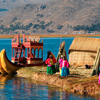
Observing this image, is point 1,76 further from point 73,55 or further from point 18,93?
point 18,93

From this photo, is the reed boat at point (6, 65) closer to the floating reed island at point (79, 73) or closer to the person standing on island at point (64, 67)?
the floating reed island at point (79, 73)

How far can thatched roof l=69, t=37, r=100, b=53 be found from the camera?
118 feet

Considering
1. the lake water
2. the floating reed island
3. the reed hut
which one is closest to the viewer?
Answer: the lake water

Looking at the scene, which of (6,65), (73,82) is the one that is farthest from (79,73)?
(6,65)

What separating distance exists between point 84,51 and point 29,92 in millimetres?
13673

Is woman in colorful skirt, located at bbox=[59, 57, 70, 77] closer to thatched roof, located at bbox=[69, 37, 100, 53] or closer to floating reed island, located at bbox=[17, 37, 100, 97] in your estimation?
floating reed island, located at bbox=[17, 37, 100, 97]

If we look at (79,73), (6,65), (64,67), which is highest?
(64,67)

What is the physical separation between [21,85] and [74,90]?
5599 mm

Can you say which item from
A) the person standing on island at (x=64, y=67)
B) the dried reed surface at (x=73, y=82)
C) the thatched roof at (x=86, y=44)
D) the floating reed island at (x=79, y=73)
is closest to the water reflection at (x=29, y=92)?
the dried reed surface at (x=73, y=82)

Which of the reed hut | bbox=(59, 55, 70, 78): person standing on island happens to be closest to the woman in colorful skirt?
bbox=(59, 55, 70, 78): person standing on island

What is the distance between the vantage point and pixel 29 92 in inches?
949

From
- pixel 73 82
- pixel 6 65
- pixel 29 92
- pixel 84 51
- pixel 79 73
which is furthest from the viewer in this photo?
pixel 84 51

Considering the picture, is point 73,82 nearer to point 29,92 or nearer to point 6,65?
point 29,92

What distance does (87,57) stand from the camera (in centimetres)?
3656
